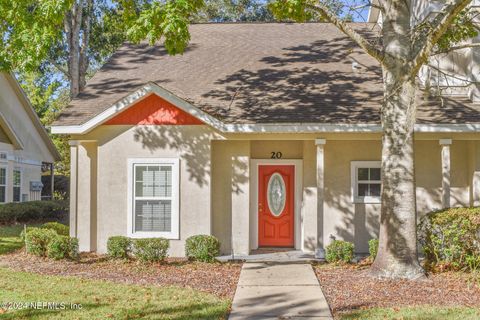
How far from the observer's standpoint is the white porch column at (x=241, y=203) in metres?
12.5

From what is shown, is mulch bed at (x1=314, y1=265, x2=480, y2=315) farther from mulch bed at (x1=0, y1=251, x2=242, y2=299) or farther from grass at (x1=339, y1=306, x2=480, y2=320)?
mulch bed at (x1=0, y1=251, x2=242, y2=299)

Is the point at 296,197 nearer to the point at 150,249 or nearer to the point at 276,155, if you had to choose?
the point at 276,155

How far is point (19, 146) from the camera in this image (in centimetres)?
2244

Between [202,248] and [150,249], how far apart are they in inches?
44.5

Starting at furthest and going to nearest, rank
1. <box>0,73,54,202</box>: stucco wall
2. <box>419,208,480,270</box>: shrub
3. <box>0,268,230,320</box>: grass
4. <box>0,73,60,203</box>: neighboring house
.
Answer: <box>0,73,54,202</box>: stucco wall, <box>0,73,60,203</box>: neighboring house, <box>419,208,480,270</box>: shrub, <box>0,268,230,320</box>: grass

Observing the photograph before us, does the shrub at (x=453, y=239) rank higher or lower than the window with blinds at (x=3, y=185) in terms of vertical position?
lower

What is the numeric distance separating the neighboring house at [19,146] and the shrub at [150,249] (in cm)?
1245

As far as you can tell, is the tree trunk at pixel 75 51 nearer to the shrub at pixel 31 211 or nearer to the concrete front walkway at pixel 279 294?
the shrub at pixel 31 211

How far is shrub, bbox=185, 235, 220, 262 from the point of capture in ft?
36.3

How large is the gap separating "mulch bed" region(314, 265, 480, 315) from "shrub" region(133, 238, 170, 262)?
11.1ft

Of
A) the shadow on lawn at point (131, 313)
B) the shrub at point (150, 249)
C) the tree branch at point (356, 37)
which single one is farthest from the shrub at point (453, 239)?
the shrub at point (150, 249)

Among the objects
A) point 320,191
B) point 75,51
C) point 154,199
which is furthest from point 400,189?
point 75,51

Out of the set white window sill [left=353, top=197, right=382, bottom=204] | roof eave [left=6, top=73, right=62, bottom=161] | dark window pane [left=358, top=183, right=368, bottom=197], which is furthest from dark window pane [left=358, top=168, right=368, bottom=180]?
roof eave [left=6, top=73, right=62, bottom=161]

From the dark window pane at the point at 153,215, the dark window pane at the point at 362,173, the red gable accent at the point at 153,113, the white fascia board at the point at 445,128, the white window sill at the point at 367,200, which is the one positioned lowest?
the dark window pane at the point at 153,215
